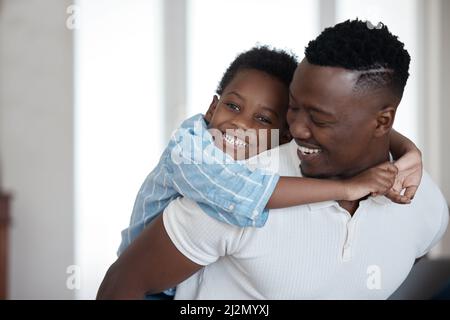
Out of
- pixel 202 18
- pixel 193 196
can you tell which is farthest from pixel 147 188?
pixel 202 18

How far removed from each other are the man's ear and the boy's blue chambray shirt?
146 millimetres

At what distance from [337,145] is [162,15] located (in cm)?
212

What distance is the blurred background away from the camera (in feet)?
8.51

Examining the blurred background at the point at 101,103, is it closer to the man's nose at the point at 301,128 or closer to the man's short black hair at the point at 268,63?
the man's short black hair at the point at 268,63

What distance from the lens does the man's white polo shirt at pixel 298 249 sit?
30.0 inches

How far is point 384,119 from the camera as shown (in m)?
0.79

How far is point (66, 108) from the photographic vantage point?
2.95 metres

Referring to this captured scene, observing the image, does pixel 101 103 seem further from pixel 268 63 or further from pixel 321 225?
pixel 321 225

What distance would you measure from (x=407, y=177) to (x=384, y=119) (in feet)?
0.29

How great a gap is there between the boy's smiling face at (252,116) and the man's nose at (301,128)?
177 mm

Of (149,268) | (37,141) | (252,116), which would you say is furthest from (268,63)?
(37,141)

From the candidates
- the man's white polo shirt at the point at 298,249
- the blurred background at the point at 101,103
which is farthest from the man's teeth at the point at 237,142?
the blurred background at the point at 101,103

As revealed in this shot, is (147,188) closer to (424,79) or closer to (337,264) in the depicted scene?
(337,264)

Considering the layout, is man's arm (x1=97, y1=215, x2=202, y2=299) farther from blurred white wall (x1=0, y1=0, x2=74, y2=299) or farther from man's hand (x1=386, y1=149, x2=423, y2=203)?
blurred white wall (x1=0, y1=0, x2=74, y2=299)
